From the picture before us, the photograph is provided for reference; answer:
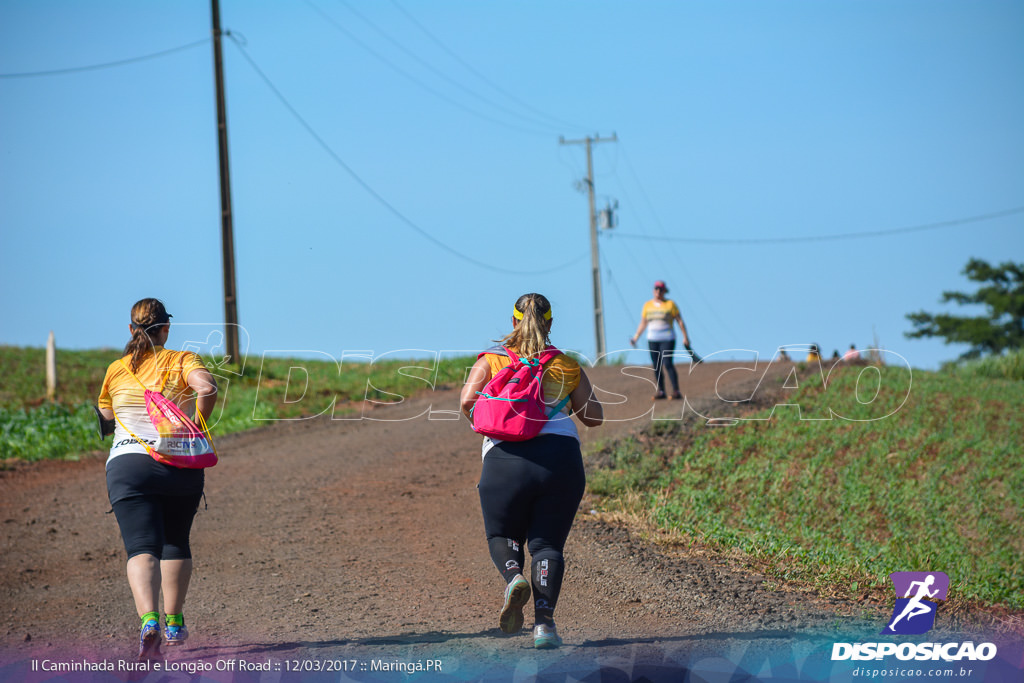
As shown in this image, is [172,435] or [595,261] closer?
[172,435]

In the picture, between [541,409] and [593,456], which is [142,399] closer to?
[541,409]

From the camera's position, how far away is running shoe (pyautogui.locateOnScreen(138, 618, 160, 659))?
15.2ft

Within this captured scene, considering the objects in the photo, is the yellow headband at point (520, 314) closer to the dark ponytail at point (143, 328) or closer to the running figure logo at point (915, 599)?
the dark ponytail at point (143, 328)

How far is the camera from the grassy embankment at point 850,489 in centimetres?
823

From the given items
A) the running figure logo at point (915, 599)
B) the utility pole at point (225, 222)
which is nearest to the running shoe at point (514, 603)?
the running figure logo at point (915, 599)

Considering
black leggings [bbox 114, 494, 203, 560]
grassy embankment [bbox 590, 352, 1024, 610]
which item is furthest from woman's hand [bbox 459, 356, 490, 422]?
grassy embankment [bbox 590, 352, 1024, 610]

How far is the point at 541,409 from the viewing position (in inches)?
194

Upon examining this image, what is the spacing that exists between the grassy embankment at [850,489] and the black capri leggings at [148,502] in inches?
179

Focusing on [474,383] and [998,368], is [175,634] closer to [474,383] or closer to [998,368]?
[474,383]

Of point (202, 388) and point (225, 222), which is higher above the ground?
point (225, 222)

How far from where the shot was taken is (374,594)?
6.62m

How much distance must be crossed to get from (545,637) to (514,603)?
0.27 m

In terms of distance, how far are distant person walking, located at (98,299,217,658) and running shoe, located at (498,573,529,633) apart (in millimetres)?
1629

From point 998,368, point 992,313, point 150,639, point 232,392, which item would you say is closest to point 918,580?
point 150,639
